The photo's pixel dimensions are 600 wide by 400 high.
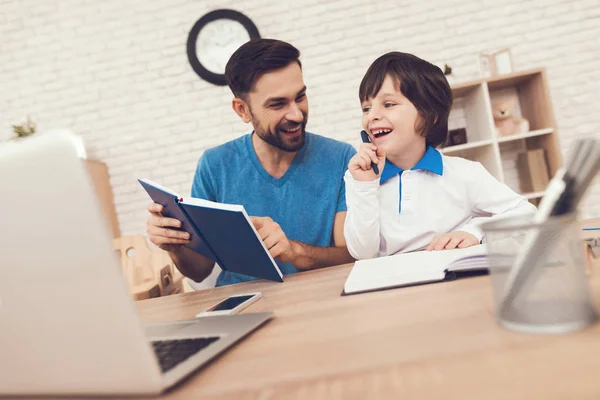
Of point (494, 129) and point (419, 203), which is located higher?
point (494, 129)

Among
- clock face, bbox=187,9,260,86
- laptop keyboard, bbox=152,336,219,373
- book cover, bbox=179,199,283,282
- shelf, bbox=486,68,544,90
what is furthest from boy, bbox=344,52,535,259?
clock face, bbox=187,9,260,86

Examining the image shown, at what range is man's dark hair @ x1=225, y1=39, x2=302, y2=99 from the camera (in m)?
1.67

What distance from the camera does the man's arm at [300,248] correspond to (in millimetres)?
1279

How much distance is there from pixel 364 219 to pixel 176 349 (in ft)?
2.83

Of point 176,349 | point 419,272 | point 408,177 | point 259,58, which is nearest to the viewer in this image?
point 176,349

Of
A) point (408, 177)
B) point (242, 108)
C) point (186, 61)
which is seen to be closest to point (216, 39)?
point (186, 61)

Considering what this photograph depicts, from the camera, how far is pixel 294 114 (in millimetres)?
1718

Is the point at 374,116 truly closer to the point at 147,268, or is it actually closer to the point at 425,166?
the point at 425,166

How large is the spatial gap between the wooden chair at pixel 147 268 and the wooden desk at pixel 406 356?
1.43 meters

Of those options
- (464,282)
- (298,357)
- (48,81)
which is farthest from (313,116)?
(298,357)

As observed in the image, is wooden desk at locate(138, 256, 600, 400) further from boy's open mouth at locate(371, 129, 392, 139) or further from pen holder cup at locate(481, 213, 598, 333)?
boy's open mouth at locate(371, 129, 392, 139)

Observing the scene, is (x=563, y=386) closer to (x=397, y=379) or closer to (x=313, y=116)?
(x=397, y=379)

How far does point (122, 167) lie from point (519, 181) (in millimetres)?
2844

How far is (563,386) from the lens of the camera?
36cm
